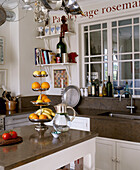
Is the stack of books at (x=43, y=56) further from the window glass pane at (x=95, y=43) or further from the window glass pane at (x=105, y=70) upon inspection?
the window glass pane at (x=105, y=70)

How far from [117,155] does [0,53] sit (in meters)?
2.76

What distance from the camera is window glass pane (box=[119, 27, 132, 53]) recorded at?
13.1ft

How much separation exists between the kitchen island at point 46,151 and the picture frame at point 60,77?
2.24m

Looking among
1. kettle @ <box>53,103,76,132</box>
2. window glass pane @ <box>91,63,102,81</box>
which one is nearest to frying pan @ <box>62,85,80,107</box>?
window glass pane @ <box>91,63,102,81</box>

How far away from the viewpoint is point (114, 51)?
4.17m

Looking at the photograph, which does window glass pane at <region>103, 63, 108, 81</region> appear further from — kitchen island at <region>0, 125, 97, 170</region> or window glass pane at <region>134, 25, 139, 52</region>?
kitchen island at <region>0, 125, 97, 170</region>

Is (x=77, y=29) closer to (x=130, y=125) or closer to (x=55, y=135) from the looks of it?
(x=130, y=125)

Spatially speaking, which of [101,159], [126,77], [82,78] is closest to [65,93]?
[82,78]

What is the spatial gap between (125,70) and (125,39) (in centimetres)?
52

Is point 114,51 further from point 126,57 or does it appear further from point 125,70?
point 125,70

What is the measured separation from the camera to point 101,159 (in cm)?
337

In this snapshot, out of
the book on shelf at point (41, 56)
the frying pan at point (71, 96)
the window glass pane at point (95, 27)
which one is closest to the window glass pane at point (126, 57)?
the window glass pane at point (95, 27)

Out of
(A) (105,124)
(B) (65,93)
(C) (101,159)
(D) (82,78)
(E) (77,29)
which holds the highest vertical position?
(E) (77,29)

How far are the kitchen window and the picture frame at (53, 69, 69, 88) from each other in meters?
0.40
